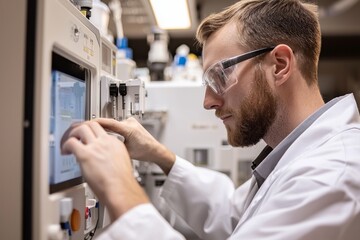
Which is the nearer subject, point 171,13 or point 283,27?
point 283,27

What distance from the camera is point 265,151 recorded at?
1543mm

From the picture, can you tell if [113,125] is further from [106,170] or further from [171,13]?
[171,13]

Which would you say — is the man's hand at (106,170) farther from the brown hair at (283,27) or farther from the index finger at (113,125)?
the brown hair at (283,27)

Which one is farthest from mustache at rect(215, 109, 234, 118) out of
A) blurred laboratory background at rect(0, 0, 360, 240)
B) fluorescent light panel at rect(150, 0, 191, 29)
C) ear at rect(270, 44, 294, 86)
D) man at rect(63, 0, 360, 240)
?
fluorescent light panel at rect(150, 0, 191, 29)

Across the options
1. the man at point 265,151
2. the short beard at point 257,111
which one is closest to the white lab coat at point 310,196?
the man at point 265,151

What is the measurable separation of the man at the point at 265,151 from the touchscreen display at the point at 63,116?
40mm

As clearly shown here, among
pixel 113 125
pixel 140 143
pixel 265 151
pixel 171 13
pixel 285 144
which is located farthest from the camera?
pixel 171 13

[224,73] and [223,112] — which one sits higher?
[224,73]

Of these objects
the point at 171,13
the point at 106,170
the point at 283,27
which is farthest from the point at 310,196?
the point at 171,13

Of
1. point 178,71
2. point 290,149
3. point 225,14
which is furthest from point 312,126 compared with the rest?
point 178,71

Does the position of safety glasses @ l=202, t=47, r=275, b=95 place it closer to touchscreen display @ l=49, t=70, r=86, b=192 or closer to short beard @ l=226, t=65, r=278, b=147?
short beard @ l=226, t=65, r=278, b=147

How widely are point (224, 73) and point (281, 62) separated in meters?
0.20

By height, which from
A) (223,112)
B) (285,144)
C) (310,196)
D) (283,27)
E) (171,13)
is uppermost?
(171,13)

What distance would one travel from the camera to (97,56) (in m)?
1.12
